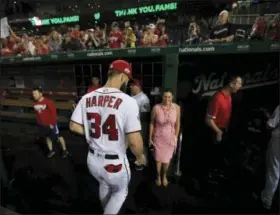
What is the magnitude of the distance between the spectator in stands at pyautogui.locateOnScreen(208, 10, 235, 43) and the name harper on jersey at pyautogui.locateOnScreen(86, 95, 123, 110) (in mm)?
1828

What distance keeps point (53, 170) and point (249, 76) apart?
124 inches

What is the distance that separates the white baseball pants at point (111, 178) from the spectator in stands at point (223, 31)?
202 cm

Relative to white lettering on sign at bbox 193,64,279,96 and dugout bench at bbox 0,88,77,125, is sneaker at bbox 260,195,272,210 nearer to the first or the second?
white lettering on sign at bbox 193,64,279,96

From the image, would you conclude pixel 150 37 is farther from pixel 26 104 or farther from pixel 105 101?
pixel 26 104

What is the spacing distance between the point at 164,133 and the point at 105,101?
1.15 metres

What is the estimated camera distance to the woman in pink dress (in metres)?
2.44

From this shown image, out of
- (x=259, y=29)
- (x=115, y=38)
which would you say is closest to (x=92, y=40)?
(x=115, y=38)

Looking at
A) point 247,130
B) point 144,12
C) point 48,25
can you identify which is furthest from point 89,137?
point 48,25

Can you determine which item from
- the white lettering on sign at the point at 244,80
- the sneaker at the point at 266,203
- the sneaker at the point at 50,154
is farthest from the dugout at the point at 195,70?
the sneaker at the point at 50,154

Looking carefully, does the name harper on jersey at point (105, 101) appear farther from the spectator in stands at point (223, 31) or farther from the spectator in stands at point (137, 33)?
the spectator in stands at point (137, 33)

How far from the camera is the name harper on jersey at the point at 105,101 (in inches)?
59.4

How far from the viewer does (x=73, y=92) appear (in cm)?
394

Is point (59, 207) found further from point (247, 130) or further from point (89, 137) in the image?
point (247, 130)

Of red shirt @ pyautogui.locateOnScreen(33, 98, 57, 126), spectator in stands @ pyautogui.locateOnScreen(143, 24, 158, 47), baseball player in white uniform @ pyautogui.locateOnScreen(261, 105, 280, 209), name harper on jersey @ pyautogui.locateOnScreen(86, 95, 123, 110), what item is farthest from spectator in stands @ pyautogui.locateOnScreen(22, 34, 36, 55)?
baseball player in white uniform @ pyautogui.locateOnScreen(261, 105, 280, 209)
